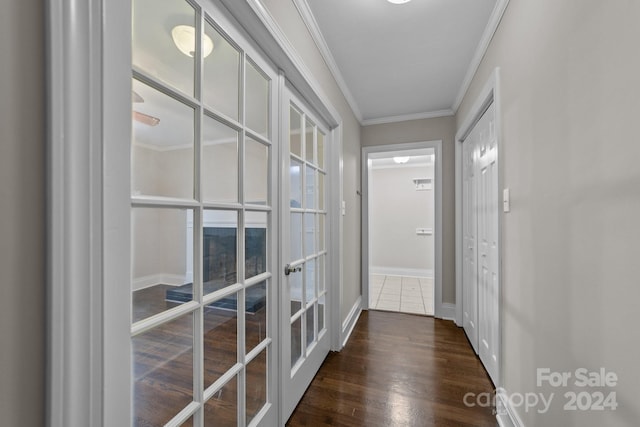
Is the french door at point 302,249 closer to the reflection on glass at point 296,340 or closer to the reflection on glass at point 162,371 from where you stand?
the reflection on glass at point 296,340

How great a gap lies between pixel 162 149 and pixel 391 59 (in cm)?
202

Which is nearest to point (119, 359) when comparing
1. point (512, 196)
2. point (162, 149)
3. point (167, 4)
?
point (162, 149)

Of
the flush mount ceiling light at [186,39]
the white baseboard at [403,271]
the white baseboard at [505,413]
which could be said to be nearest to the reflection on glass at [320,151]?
the flush mount ceiling light at [186,39]

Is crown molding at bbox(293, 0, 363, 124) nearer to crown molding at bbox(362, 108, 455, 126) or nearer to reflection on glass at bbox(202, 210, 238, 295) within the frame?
crown molding at bbox(362, 108, 455, 126)

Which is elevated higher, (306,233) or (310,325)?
(306,233)

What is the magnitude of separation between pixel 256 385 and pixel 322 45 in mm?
2151

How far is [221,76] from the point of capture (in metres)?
1.07

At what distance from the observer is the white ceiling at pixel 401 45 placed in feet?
5.44

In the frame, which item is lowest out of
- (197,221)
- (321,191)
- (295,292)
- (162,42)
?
(295,292)

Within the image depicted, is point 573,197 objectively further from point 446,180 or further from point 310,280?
point 446,180

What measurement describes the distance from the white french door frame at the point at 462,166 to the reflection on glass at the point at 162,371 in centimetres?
172

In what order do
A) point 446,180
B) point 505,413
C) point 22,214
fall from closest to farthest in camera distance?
point 22,214
point 505,413
point 446,180

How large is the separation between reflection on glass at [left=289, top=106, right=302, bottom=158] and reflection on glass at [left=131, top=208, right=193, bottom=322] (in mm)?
949

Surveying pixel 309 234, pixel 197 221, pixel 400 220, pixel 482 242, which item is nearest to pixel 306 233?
pixel 309 234
